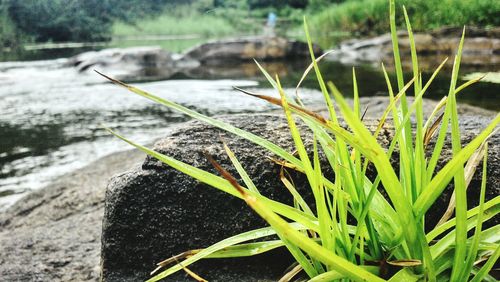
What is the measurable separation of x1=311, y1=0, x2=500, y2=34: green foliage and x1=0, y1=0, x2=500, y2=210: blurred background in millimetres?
32

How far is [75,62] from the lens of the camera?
1288cm

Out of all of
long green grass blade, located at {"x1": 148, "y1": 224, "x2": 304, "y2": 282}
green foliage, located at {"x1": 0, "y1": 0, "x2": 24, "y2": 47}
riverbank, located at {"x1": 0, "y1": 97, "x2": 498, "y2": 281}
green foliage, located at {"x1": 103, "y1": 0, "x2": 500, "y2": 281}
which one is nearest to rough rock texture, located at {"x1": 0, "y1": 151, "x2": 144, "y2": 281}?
riverbank, located at {"x1": 0, "y1": 97, "x2": 498, "y2": 281}

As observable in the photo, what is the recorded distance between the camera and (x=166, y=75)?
11.3 m

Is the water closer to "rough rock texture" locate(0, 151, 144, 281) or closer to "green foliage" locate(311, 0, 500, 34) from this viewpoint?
"rough rock texture" locate(0, 151, 144, 281)

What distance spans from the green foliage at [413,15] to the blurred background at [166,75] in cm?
3

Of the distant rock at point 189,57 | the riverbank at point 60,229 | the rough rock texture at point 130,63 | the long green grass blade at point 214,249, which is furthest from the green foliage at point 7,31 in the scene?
the long green grass blade at point 214,249

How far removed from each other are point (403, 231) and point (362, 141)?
0.24 metres

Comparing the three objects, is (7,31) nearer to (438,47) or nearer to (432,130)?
(438,47)

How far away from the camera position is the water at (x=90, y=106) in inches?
197

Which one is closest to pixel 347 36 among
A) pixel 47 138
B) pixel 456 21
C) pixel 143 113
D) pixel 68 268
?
pixel 456 21

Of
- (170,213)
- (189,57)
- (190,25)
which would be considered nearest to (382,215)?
(170,213)

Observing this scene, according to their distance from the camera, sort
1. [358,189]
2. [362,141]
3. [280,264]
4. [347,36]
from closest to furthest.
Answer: [362,141] → [358,189] → [280,264] → [347,36]

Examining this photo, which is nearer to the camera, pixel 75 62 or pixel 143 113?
pixel 143 113

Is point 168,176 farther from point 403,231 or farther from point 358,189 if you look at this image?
point 403,231
